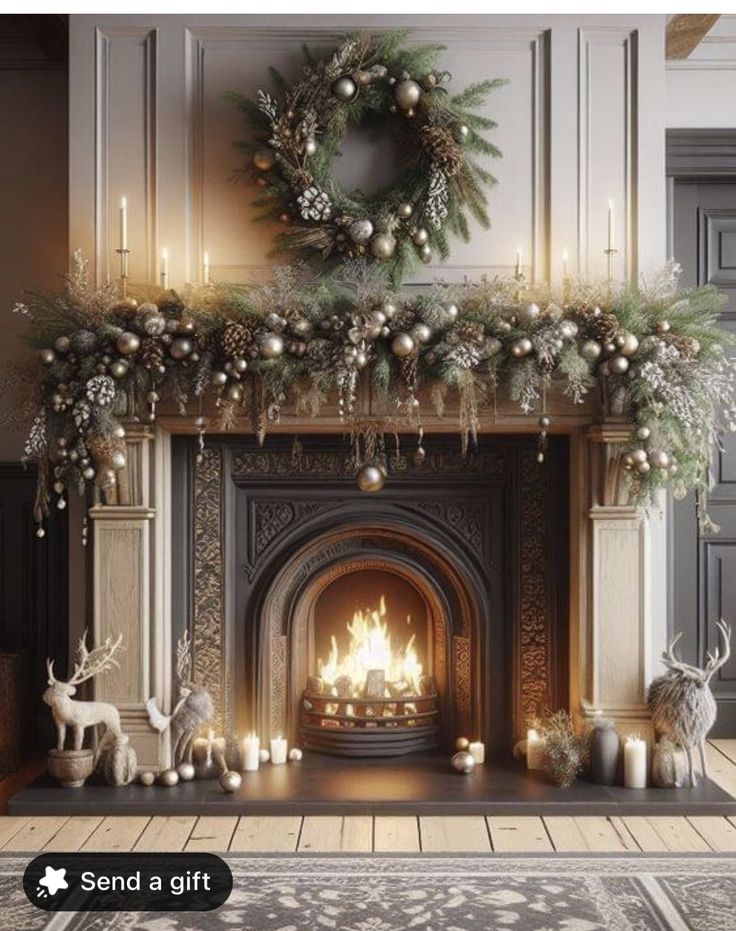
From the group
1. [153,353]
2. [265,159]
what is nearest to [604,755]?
[153,353]

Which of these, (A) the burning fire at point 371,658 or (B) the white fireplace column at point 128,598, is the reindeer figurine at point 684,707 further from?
(B) the white fireplace column at point 128,598

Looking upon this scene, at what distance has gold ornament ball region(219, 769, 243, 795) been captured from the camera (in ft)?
11.4

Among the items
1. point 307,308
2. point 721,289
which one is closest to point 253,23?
point 307,308

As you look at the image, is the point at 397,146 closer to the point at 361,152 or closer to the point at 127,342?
the point at 361,152

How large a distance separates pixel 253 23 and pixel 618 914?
3116mm

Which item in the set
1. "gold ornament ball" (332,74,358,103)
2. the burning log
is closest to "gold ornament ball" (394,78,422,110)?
"gold ornament ball" (332,74,358,103)

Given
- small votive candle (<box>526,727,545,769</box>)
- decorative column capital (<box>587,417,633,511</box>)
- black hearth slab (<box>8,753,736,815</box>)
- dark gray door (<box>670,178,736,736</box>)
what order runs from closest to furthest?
1. black hearth slab (<box>8,753,736,815</box>)
2. decorative column capital (<box>587,417,633,511</box>)
3. small votive candle (<box>526,727,545,769</box>)
4. dark gray door (<box>670,178,736,736</box>)

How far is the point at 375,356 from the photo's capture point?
136 inches

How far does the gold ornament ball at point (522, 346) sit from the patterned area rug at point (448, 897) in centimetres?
155

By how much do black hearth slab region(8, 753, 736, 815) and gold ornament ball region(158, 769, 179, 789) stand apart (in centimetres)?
2

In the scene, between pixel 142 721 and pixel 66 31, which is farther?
pixel 66 31

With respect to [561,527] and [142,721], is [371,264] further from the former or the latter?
[142,721]

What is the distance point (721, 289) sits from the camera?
450 cm

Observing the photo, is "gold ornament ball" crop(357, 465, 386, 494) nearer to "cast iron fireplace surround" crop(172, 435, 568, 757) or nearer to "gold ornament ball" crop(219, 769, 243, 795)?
"cast iron fireplace surround" crop(172, 435, 568, 757)
